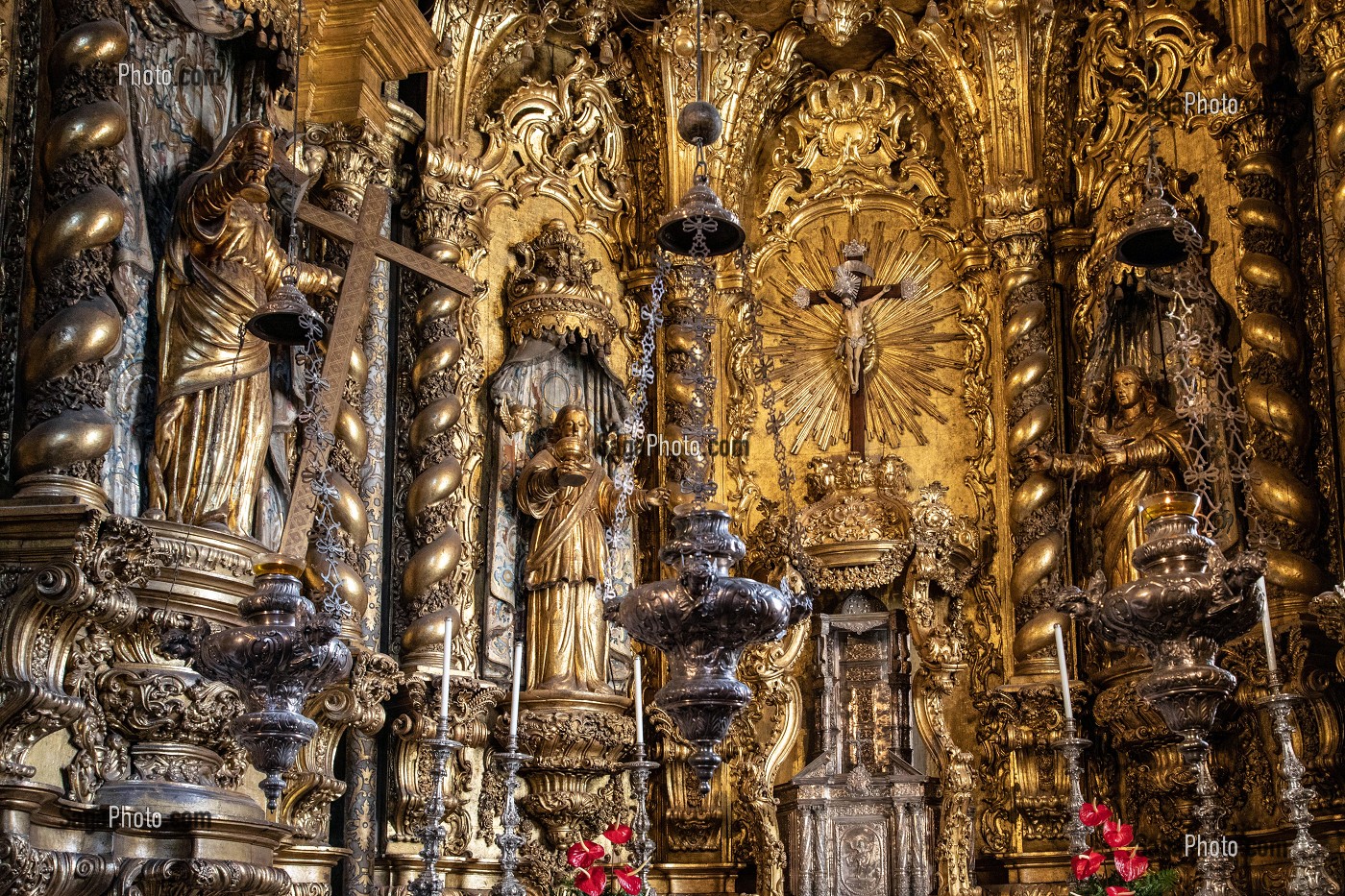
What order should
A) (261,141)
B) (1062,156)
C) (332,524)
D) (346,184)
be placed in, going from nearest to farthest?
1. (261,141)
2. (332,524)
3. (346,184)
4. (1062,156)

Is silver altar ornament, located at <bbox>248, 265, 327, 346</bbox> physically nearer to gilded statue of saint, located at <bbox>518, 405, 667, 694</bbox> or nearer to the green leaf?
gilded statue of saint, located at <bbox>518, 405, 667, 694</bbox>

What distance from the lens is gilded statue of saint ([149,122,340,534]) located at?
8.53 metres

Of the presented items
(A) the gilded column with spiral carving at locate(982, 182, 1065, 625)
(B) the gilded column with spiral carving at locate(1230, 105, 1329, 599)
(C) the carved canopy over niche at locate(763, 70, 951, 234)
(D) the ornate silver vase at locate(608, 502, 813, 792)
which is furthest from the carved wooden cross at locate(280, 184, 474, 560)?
(B) the gilded column with spiral carving at locate(1230, 105, 1329, 599)

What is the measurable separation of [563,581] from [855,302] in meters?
3.31

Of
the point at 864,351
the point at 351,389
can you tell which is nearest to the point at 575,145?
the point at 864,351

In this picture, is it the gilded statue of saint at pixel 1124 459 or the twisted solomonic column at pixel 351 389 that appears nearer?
the twisted solomonic column at pixel 351 389

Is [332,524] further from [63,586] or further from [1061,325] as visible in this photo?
[1061,325]

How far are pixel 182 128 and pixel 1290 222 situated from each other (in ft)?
23.0

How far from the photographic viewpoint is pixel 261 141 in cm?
887

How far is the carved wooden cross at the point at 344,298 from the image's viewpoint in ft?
30.6

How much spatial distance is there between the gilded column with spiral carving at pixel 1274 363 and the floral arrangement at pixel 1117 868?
201 centimetres

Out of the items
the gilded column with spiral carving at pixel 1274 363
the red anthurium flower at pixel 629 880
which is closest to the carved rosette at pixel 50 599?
the red anthurium flower at pixel 629 880

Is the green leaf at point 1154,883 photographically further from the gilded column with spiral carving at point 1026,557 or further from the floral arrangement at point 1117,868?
the gilded column with spiral carving at point 1026,557

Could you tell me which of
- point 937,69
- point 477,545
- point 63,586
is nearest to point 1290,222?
point 937,69
